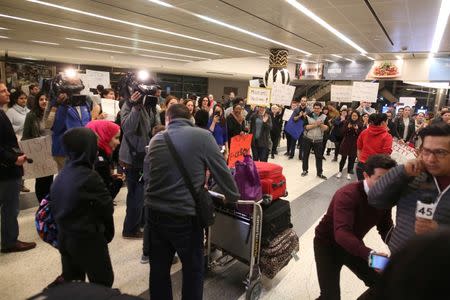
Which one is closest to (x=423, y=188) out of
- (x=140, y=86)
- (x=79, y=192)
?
(x=79, y=192)

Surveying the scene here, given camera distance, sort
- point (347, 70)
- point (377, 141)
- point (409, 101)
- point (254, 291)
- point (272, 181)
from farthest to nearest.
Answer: point (347, 70), point (409, 101), point (377, 141), point (272, 181), point (254, 291)

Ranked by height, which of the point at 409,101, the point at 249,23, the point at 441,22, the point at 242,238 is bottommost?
the point at 242,238

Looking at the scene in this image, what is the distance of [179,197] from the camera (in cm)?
183

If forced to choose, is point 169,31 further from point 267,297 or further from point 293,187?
point 267,297

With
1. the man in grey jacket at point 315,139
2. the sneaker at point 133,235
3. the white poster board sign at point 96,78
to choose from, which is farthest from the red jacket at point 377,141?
the white poster board sign at point 96,78

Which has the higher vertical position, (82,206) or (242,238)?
(82,206)

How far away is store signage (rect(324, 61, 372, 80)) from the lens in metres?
14.2

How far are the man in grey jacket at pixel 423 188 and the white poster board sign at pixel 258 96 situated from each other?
493 centimetres

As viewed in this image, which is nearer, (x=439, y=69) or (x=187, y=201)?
(x=187, y=201)

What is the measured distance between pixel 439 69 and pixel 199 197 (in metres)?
13.3

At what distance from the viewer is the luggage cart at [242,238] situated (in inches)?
89.2

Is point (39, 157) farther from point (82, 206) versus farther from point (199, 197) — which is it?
point (199, 197)

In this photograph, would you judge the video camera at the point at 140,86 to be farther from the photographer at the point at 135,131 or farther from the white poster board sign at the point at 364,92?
the white poster board sign at the point at 364,92

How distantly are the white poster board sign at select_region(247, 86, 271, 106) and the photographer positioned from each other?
130 inches
